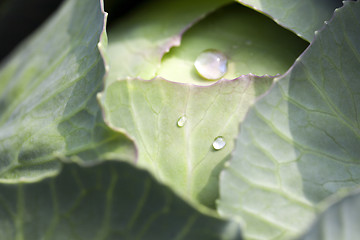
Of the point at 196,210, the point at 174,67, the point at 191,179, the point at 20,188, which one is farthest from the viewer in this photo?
the point at 174,67

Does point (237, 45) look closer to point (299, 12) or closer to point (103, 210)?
point (299, 12)

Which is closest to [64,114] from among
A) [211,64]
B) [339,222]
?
[211,64]

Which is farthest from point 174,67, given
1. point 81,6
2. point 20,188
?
point 20,188

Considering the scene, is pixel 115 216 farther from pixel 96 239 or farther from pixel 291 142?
pixel 291 142

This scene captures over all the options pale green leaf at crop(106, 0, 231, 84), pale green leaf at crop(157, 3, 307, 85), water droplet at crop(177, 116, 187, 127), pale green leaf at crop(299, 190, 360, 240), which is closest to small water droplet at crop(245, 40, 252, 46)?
pale green leaf at crop(157, 3, 307, 85)

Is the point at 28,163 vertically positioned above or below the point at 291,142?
below

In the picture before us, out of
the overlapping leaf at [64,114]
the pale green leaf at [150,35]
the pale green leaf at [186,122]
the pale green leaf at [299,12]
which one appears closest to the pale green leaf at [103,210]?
the overlapping leaf at [64,114]
